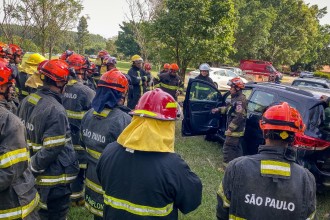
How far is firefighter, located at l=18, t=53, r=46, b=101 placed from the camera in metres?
5.63

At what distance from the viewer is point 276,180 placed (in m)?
2.15

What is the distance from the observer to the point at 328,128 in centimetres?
497

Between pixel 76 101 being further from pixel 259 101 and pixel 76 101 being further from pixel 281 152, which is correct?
pixel 259 101

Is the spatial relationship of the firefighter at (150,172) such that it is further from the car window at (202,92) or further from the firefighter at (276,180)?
the car window at (202,92)

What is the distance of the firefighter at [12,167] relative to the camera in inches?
93.0

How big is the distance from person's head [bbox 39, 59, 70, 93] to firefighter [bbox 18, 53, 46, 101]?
2.22 meters

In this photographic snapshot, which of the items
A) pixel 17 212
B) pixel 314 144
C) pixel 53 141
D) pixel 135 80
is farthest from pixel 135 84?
pixel 17 212

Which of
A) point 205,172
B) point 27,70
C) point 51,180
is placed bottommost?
point 205,172

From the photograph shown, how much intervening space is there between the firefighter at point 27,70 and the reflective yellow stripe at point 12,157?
319 centimetres

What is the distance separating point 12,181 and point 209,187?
3.78 m

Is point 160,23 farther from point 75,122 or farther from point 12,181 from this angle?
point 12,181

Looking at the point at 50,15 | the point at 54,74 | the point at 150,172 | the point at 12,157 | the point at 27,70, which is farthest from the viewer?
the point at 50,15

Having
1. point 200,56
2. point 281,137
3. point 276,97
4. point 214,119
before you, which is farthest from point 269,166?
point 200,56

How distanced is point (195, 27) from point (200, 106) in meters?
8.33
